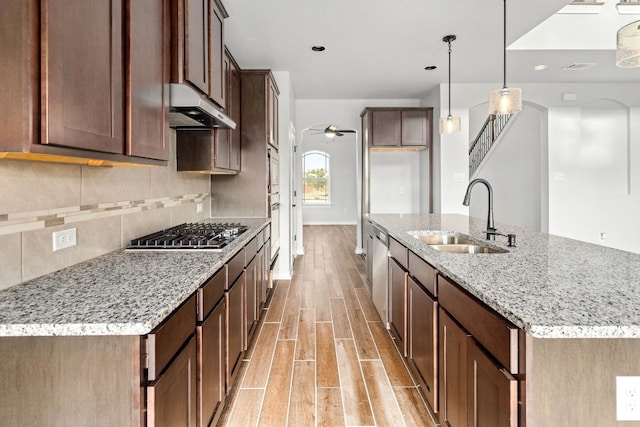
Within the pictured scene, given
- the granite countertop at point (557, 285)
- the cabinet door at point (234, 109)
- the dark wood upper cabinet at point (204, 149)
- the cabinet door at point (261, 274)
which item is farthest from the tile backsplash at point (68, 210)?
the granite countertop at point (557, 285)

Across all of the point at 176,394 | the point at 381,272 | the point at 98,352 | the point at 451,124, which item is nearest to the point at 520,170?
the point at 451,124

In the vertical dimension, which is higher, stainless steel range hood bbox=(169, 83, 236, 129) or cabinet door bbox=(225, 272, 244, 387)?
stainless steel range hood bbox=(169, 83, 236, 129)

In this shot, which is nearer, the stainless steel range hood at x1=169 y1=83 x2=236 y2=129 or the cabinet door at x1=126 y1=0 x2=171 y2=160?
the cabinet door at x1=126 y1=0 x2=171 y2=160

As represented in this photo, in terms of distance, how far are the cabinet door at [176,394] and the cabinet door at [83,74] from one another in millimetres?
765

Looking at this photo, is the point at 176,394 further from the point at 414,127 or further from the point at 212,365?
the point at 414,127

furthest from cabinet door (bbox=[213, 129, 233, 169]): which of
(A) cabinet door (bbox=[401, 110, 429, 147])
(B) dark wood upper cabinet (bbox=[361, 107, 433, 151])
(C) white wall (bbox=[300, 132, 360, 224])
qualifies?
(C) white wall (bbox=[300, 132, 360, 224])

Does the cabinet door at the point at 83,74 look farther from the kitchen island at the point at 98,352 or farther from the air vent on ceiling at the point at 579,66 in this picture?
the air vent on ceiling at the point at 579,66

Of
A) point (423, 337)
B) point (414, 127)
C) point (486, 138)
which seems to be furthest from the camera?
point (486, 138)

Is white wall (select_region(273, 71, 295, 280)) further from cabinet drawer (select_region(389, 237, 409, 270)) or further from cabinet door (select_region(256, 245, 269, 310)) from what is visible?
cabinet drawer (select_region(389, 237, 409, 270))

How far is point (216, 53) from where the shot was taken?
255cm

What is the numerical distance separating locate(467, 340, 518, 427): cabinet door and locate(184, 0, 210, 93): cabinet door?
1.89 metres

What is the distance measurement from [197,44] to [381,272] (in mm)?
2201

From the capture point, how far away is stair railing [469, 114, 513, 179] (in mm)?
7399

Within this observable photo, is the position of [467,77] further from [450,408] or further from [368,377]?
[450,408]
